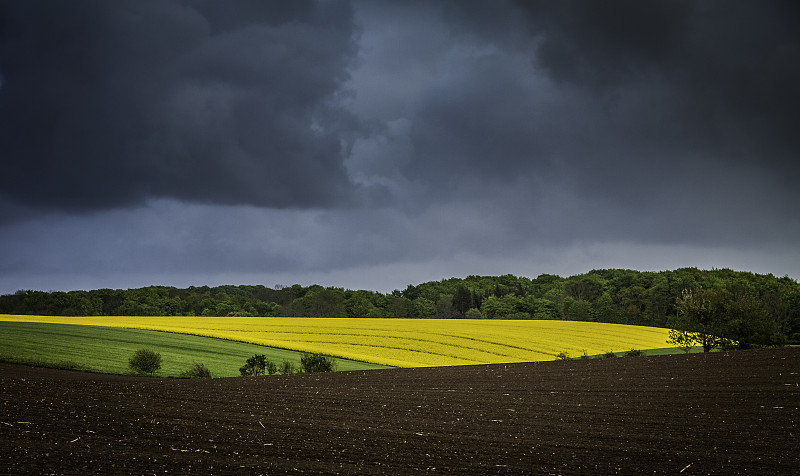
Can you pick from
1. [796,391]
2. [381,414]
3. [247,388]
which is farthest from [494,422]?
[796,391]

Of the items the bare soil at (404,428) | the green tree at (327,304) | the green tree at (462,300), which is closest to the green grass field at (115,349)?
the bare soil at (404,428)

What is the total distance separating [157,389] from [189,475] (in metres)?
11.7

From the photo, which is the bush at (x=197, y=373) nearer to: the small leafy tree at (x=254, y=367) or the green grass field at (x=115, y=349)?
the green grass field at (x=115, y=349)

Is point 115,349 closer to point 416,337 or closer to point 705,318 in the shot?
point 416,337

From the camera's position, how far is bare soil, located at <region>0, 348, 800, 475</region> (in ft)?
33.4

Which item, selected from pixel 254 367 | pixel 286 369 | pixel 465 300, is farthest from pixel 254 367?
pixel 465 300

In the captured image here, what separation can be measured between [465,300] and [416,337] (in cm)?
6190

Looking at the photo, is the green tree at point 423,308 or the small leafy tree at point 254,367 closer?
the small leafy tree at point 254,367

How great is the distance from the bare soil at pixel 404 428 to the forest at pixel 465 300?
61.3 m

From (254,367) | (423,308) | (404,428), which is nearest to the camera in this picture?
(404,428)

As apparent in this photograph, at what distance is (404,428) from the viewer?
13695mm

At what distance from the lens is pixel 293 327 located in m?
57.4

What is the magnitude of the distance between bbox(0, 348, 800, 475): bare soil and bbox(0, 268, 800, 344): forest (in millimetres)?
61329

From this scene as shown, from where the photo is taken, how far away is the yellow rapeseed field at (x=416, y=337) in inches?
1734
